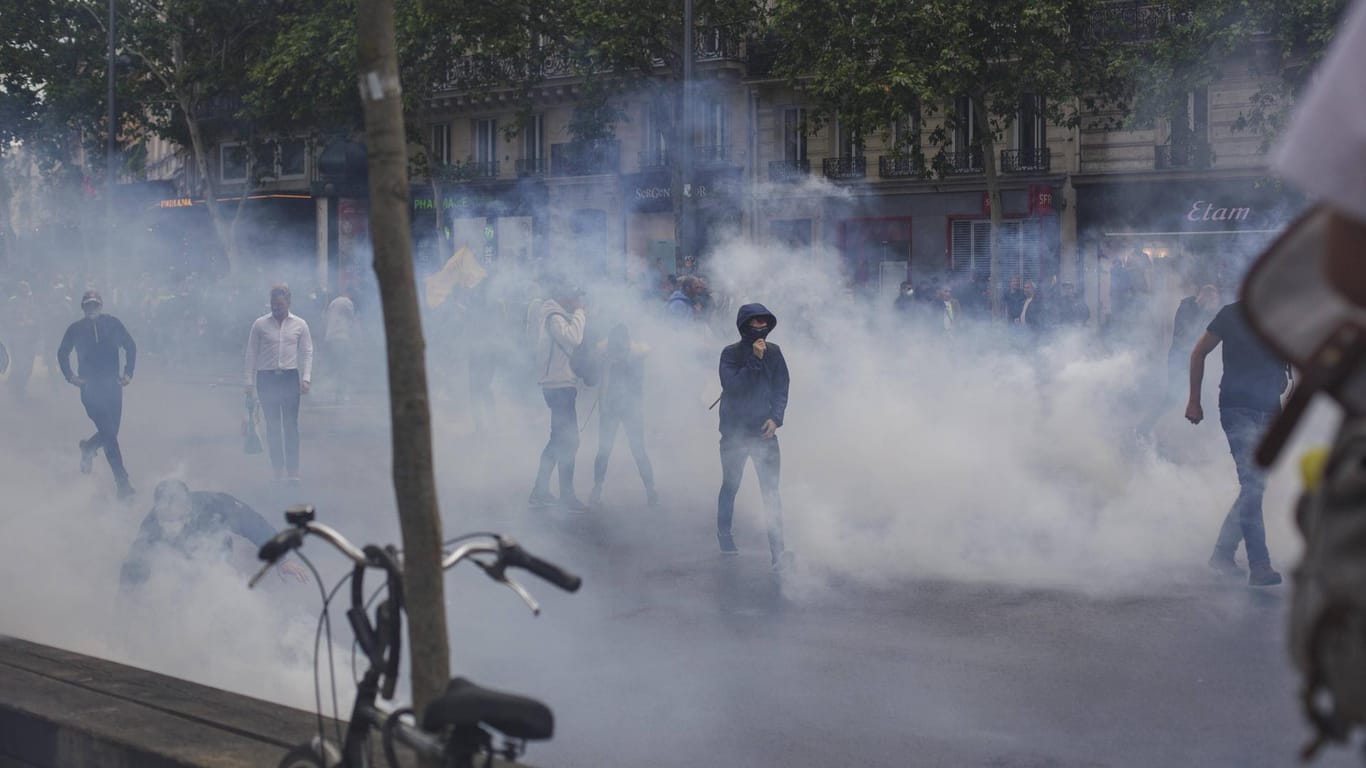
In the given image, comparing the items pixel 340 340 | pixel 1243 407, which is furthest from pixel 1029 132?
pixel 1243 407

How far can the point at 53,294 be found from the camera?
25719 millimetres

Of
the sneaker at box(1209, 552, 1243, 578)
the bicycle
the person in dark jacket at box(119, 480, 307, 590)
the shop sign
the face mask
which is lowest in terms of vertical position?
the sneaker at box(1209, 552, 1243, 578)

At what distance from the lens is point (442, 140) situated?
4109cm

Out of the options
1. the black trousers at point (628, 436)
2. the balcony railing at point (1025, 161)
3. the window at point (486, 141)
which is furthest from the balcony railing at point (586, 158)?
the black trousers at point (628, 436)

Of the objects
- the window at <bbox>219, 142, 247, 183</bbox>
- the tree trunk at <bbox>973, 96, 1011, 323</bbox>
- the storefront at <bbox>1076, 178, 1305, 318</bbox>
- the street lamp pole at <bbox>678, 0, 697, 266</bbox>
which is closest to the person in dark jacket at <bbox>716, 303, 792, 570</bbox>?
the street lamp pole at <bbox>678, 0, 697, 266</bbox>

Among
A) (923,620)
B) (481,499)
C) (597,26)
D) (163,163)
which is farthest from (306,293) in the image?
(163,163)

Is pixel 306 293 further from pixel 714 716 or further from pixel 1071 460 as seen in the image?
pixel 714 716

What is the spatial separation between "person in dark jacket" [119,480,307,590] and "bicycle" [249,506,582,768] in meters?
2.77

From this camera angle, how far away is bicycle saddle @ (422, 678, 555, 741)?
274cm

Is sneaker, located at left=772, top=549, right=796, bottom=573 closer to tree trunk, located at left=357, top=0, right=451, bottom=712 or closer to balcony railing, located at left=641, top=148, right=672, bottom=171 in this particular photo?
tree trunk, located at left=357, top=0, right=451, bottom=712

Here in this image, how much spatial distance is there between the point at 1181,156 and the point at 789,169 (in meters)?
8.73

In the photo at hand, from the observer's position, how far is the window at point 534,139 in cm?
3869

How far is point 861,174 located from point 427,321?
18.0 meters

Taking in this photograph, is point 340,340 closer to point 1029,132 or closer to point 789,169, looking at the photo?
point 789,169
